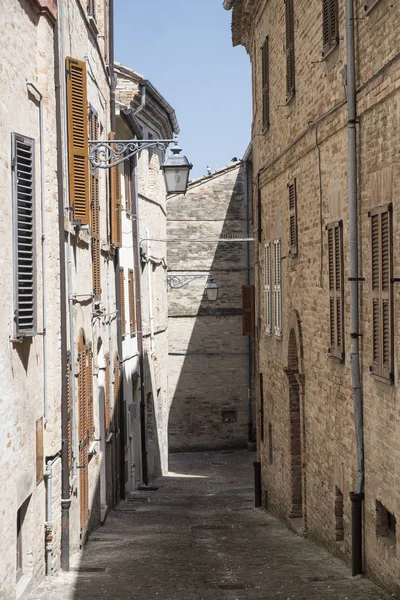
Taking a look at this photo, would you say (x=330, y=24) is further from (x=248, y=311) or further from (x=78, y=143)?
(x=248, y=311)

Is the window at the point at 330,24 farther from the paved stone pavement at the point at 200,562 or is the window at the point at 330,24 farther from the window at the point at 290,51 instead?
the paved stone pavement at the point at 200,562

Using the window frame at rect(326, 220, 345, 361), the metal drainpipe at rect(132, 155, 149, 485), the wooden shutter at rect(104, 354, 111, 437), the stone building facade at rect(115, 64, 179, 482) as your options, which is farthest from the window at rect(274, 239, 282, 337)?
the metal drainpipe at rect(132, 155, 149, 485)

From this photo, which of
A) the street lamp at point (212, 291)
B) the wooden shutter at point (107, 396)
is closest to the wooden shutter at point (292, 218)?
the wooden shutter at point (107, 396)

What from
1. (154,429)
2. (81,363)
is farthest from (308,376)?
(154,429)

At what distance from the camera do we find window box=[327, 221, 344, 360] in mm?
11367

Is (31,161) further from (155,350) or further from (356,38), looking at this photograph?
(155,350)

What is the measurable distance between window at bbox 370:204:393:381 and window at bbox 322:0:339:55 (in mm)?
2694

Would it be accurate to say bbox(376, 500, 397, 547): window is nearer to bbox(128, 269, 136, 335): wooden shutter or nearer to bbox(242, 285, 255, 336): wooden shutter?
bbox(128, 269, 136, 335): wooden shutter

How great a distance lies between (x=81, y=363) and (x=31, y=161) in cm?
456

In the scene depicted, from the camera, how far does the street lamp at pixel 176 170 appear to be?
1362cm

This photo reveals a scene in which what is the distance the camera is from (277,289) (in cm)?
1650

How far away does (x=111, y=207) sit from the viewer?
18.0m

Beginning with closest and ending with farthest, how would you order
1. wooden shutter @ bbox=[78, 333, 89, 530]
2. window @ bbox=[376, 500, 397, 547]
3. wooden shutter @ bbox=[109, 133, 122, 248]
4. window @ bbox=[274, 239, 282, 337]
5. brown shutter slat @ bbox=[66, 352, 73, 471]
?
window @ bbox=[376, 500, 397, 547], brown shutter slat @ bbox=[66, 352, 73, 471], wooden shutter @ bbox=[78, 333, 89, 530], window @ bbox=[274, 239, 282, 337], wooden shutter @ bbox=[109, 133, 122, 248]

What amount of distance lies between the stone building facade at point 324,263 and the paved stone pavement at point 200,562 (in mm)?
414
